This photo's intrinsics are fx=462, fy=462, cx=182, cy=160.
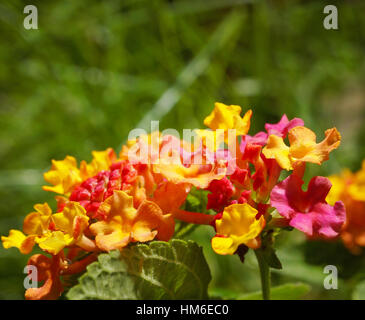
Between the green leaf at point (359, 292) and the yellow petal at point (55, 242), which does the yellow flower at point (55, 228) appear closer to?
the yellow petal at point (55, 242)

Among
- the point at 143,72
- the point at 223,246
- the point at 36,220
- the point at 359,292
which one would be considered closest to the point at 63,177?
the point at 36,220

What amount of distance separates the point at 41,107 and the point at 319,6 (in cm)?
66

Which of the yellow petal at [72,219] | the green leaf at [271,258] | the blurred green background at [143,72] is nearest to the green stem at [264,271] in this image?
the green leaf at [271,258]

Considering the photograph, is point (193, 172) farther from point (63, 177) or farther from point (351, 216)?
point (351, 216)

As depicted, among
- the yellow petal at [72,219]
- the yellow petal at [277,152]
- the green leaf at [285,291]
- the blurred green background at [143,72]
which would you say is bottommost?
the green leaf at [285,291]

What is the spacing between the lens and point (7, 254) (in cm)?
96

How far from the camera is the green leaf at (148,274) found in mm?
330

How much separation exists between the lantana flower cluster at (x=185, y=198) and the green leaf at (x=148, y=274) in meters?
0.01

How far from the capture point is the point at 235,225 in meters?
0.32

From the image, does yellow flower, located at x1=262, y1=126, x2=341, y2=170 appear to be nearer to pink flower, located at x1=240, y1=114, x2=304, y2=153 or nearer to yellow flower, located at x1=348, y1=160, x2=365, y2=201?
pink flower, located at x1=240, y1=114, x2=304, y2=153

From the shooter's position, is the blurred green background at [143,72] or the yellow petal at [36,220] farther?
the blurred green background at [143,72]

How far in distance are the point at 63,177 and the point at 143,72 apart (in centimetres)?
74
